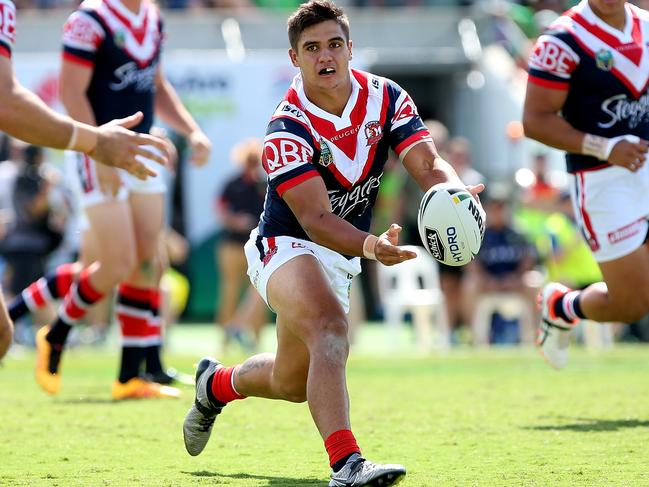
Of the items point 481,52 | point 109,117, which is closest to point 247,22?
point 481,52

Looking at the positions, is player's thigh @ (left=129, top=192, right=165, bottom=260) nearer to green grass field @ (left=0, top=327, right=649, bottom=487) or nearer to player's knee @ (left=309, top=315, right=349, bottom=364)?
green grass field @ (left=0, top=327, right=649, bottom=487)

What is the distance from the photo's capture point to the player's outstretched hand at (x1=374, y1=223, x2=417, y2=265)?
5.20 m

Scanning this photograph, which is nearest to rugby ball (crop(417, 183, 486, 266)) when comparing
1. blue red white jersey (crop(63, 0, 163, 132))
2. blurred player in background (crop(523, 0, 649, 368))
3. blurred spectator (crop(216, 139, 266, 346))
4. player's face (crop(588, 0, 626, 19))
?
blurred player in background (crop(523, 0, 649, 368))

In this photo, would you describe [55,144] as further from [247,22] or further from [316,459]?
[247,22]

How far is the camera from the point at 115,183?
7828 millimetres

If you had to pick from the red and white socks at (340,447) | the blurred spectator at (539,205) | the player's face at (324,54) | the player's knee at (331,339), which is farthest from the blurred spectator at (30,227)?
the red and white socks at (340,447)

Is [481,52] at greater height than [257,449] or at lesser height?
greater

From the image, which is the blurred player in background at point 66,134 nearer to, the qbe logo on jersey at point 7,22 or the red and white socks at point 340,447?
the qbe logo on jersey at point 7,22

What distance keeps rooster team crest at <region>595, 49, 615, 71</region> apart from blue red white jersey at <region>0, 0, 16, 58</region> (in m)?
3.56

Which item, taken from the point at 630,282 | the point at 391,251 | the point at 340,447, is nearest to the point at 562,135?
the point at 630,282

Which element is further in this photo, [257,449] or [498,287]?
[498,287]

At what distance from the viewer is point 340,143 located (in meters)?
6.06

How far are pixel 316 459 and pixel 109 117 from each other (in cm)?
361

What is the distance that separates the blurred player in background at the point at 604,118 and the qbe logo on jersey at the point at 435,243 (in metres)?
2.42
